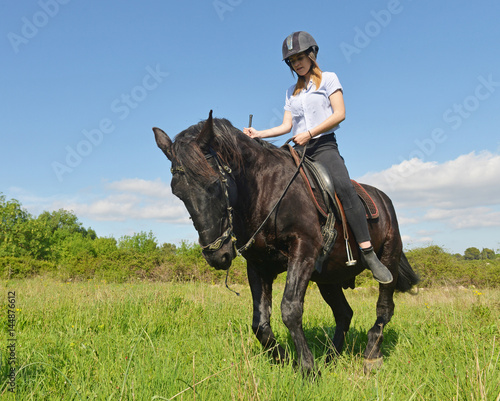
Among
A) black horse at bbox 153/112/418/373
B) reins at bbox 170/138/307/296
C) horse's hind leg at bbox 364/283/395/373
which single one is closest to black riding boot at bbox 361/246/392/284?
black horse at bbox 153/112/418/373

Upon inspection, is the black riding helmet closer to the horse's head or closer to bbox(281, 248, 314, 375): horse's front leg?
the horse's head

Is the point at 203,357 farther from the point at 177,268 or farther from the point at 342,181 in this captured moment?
the point at 177,268

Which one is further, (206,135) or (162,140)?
(162,140)

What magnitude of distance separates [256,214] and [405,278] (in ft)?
11.1

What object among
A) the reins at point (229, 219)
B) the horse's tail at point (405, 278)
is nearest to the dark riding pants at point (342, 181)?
the reins at point (229, 219)

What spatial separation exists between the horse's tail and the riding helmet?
3.54 metres

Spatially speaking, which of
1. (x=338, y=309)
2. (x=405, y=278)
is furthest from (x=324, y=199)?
(x=405, y=278)

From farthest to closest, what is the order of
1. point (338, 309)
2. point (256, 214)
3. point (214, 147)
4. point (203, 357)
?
point (338, 309), point (203, 357), point (256, 214), point (214, 147)

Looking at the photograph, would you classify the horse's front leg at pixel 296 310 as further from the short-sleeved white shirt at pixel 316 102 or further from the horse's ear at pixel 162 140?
the short-sleeved white shirt at pixel 316 102

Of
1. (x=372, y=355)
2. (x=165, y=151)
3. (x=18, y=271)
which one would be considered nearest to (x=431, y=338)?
(x=372, y=355)

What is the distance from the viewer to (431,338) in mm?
4777

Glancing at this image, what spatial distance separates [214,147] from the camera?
3.35 m

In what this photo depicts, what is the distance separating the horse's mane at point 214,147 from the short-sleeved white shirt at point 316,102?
773 millimetres

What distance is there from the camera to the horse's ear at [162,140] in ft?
11.8
